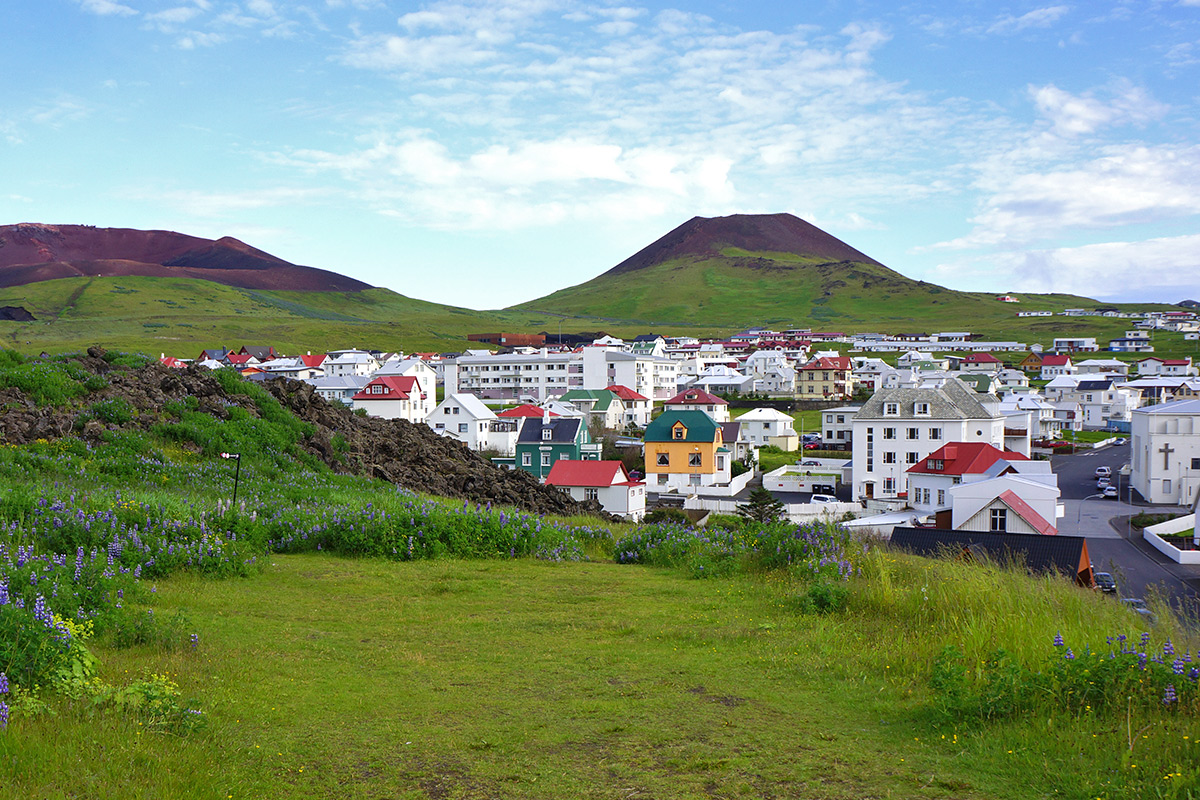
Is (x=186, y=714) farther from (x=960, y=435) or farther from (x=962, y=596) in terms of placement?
(x=960, y=435)

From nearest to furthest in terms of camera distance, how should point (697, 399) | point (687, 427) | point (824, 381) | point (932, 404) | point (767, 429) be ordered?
point (932, 404) → point (687, 427) → point (767, 429) → point (697, 399) → point (824, 381)

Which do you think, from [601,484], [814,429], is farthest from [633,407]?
[601,484]

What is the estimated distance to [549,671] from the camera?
242 inches

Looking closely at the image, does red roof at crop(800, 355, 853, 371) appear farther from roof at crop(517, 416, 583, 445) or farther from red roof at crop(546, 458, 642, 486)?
red roof at crop(546, 458, 642, 486)

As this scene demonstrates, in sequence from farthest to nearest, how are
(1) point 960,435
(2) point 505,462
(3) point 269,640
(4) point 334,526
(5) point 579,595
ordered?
(2) point 505,462
(1) point 960,435
(4) point 334,526
(5) point 579,595
(3) point 269,640

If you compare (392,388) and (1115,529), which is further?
(392,388)

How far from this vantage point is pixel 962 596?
742 centimetres

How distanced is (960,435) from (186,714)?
56000 mm

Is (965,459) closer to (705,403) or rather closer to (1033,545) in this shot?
(1033,545)

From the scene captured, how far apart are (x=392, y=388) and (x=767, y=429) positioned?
34726 millimetres

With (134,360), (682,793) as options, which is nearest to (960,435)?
(134,360)

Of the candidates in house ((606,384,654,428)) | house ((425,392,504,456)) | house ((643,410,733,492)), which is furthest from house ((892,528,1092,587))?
house ((606,384,654,428))

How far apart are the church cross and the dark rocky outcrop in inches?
1870

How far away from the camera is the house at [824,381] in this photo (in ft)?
378
